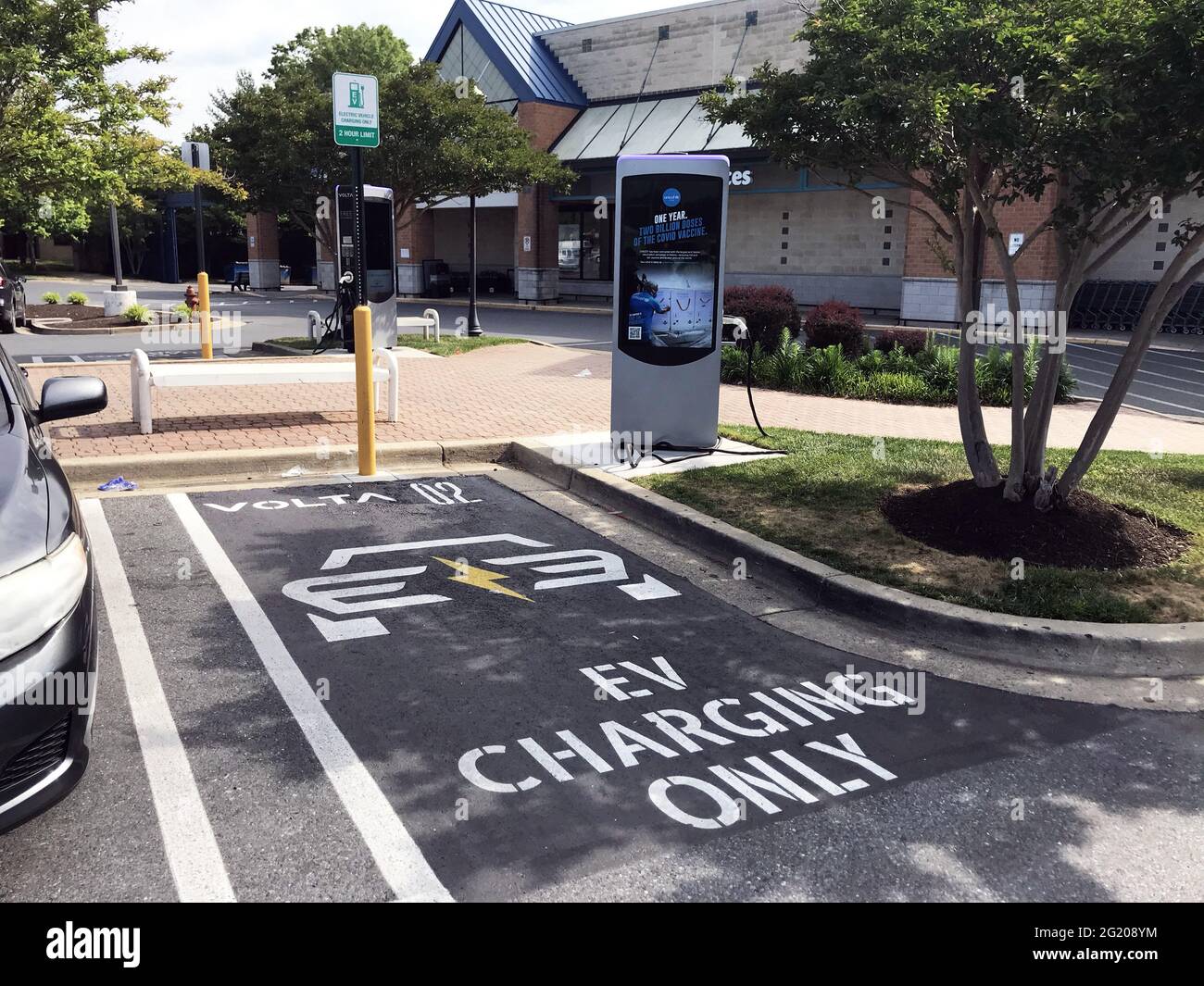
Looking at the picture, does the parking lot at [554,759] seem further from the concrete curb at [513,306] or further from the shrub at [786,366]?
the concrete curb at [513,306]

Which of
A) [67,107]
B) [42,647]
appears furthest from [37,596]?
[67,107]

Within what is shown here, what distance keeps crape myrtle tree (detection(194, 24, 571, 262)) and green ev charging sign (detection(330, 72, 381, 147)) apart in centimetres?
1242

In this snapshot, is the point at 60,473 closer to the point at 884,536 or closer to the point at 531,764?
the point at 531,764

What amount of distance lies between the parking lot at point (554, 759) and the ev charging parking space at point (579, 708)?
2 centimetres

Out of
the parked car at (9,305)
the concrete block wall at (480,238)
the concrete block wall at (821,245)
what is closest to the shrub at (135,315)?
the parked car at (9,305)

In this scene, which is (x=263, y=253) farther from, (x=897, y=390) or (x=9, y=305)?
(x=897, y=390)

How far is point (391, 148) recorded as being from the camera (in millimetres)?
22391

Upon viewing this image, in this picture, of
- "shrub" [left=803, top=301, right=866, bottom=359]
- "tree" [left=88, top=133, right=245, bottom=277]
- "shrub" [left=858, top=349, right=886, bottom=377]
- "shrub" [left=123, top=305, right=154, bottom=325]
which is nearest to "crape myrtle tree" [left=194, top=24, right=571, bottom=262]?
"tree" [left=88, top=133, right=245, bottom=277]

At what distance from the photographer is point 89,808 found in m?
3.75

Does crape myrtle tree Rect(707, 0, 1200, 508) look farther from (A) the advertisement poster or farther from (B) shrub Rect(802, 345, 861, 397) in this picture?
(B) shrub Rect(802, 345, 861, 397)

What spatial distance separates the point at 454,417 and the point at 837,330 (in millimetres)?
6504

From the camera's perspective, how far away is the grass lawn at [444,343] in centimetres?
1855

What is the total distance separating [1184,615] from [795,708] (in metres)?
2.37
